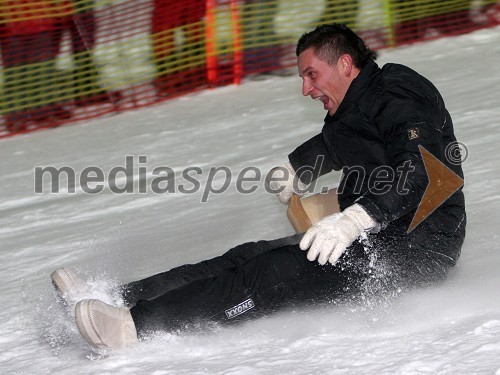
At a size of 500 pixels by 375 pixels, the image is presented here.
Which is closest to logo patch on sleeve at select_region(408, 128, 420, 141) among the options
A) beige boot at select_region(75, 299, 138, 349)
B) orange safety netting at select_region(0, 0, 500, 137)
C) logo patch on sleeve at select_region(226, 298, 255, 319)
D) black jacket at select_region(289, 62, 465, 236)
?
black jacket at select_region(289, 62, 465, 236)

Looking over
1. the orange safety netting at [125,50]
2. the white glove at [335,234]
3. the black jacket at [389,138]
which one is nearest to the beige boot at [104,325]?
the white glove at [335,234]

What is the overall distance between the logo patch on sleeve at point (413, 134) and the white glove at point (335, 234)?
0.29 metres

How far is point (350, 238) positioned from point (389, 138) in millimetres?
416

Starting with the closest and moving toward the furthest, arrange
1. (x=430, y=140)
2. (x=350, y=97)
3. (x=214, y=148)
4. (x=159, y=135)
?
1. (x=430, y=140)
2. (x=350, y=97)
3. (x=214, y=148)
4. (x=159, y=135)

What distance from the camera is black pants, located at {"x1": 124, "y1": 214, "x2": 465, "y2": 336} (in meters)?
3.10

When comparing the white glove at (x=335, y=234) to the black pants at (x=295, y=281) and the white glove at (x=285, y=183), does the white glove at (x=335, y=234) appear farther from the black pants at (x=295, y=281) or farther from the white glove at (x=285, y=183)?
the white glove at (x=285, y=183)

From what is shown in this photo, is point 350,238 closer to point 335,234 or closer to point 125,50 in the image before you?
point 335,234

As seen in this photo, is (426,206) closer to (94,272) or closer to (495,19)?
(94,272)

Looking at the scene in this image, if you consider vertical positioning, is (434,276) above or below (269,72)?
above

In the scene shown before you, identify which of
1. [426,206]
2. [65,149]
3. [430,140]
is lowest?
[65,149]

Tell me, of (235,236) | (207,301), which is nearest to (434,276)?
(207,301)

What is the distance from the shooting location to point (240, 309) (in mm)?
3104

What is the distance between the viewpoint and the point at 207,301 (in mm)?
3100

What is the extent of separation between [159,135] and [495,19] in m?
3.28
